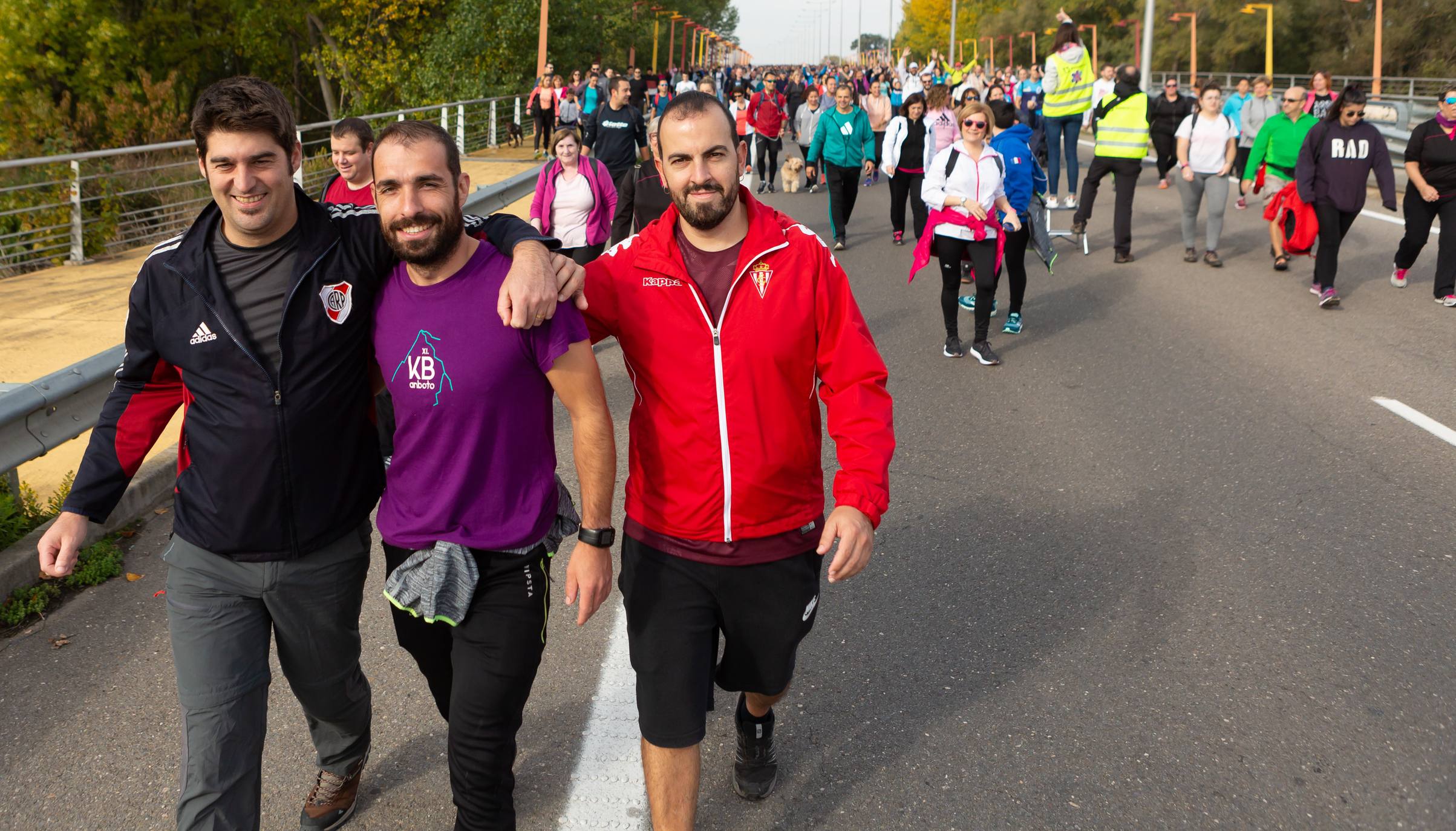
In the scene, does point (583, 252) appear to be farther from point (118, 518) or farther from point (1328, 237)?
point (1328, 237)

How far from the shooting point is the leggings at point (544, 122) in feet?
82.2

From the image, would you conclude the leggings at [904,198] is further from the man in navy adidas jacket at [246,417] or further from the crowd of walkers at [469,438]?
the man in navy adidas jacket at [246,417]

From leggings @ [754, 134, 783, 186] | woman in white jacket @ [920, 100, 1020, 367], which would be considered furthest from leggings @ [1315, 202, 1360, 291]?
leggings @ [754, 134, 783, 186]

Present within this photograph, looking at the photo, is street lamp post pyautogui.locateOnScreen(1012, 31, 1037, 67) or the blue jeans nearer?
the blue jeans

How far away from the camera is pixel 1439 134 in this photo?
34.4 ft

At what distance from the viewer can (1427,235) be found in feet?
36.1

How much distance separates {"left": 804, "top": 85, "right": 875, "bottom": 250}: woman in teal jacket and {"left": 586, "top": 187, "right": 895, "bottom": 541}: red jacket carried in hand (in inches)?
441

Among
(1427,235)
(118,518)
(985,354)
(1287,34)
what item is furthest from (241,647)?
(1287,34)

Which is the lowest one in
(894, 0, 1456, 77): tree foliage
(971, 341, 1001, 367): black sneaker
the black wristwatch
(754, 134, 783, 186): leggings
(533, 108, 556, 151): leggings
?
(971, 341, 1001, 367): black sneaker

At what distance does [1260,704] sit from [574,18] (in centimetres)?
3762

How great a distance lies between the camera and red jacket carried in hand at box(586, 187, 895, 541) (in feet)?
10.1

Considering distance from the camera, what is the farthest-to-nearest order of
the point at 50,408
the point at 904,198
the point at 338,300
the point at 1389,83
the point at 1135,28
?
the point at 1135,28 → the point at 1389,83 → the point at 904,198 → the point at 50,408 → the point at 338,300

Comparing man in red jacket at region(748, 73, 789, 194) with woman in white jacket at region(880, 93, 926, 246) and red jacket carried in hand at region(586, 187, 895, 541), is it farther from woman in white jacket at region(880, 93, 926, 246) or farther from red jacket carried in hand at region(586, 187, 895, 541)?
red jacket carried in hand at region(586, 187, 895, 541)

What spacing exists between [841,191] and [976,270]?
574 centimetres
